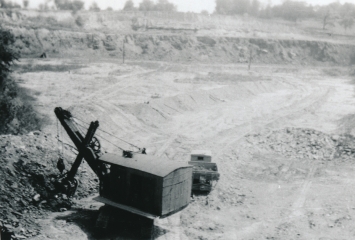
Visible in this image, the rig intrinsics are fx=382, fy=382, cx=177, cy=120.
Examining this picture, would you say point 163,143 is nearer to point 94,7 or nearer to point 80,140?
point 80,140

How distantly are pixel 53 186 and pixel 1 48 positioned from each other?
10994 millimetres

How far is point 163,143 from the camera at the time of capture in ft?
72.8

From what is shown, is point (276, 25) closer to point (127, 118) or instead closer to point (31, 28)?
point (31, 28)

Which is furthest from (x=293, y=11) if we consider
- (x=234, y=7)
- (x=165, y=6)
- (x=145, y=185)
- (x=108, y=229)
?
(x=108, y=229)

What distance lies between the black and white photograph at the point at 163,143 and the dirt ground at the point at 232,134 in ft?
0.29

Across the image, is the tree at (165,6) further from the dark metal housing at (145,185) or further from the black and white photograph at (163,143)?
the dark metal housing at (145,185)

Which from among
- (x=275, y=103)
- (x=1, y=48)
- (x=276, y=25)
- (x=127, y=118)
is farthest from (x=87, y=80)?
(x=276, y=25)

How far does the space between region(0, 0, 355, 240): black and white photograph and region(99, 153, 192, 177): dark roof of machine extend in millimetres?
63

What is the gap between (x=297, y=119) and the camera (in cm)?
2881

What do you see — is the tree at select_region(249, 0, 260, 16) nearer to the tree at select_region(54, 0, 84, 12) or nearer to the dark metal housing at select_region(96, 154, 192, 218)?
the tree at select_region(54, 0, 84, 12)

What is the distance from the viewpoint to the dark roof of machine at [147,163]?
11.7m

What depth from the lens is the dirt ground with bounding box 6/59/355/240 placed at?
1364 cm

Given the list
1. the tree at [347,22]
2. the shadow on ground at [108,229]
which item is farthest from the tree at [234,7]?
the shadow on ground at [108,229]

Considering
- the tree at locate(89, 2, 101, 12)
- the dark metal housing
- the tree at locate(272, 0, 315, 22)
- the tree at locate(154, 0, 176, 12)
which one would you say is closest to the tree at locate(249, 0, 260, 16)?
the tree at locate(272, 0, 315, 22)
